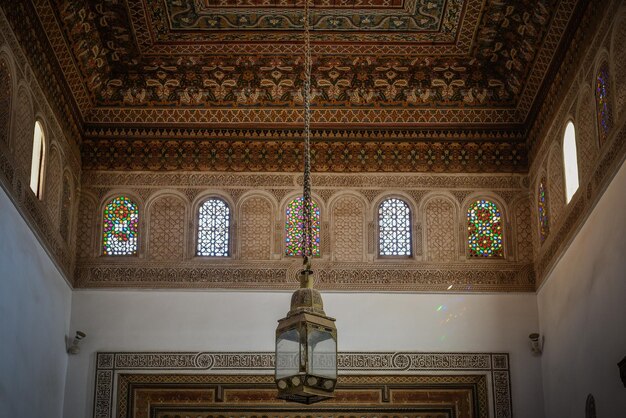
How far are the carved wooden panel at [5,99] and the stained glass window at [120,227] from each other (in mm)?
1677

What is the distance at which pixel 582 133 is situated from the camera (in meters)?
6.20

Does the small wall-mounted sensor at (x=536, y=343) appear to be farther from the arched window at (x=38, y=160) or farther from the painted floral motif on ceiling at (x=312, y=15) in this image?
the arched window at (x=38, y=160)

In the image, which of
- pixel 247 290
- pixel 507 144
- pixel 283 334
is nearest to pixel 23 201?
pixel 247 290

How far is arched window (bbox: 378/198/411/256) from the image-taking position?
293 inches

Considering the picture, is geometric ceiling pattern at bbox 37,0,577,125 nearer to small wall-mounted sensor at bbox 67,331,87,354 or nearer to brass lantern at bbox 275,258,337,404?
small wall-mounted sensor at bbox 67,331,87,354

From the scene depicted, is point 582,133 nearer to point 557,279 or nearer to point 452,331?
point 557,279

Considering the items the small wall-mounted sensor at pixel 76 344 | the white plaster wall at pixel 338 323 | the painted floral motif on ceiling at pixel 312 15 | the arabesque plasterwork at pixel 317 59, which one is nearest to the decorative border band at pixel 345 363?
the white plaster wall at pixel 338 323

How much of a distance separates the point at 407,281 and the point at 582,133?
1.69m

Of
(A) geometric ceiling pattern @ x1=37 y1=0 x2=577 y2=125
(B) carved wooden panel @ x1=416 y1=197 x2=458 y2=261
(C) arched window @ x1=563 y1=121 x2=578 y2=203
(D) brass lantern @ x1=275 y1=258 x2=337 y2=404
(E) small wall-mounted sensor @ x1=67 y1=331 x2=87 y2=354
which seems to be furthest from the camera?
(B) carved wooden panel @ x1=416 y1=197 x2=458 y2=261

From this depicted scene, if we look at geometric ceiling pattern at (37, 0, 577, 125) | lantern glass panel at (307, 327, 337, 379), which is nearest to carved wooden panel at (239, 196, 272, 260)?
geometric ceiling pattern at (37, 0, 577, 125)

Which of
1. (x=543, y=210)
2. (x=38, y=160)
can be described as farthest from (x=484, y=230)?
(x=38, y=160)

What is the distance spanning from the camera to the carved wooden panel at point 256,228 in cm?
739

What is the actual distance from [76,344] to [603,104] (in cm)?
364

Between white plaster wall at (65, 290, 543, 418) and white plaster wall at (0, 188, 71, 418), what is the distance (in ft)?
0.88
